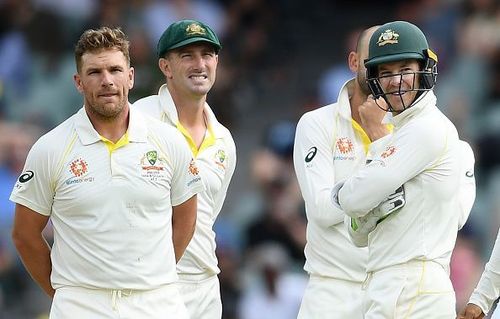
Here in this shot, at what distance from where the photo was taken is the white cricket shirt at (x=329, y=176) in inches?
277

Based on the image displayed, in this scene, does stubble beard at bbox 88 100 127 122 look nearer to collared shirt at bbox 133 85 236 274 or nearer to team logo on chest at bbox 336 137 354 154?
collared shirt at bbox 133 85 236 274

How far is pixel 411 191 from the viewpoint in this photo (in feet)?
20.1

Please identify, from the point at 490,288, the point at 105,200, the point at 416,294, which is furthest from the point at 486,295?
the point at 105,200

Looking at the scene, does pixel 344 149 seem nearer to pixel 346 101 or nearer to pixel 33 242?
pixel 346 101

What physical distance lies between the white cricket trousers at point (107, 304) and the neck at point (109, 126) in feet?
2.26

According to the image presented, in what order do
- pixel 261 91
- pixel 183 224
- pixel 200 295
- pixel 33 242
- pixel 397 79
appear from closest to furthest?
pixel 397 79, pixel 33 242, pixel 183 224, pixel 200 295, pixel 261 91

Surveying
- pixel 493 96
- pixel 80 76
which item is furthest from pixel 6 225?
pixel 80 76

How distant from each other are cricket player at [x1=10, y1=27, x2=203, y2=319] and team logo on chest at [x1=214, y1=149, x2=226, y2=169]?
3.24 feet

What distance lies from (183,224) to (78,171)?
727 mm

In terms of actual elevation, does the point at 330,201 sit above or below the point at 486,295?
above

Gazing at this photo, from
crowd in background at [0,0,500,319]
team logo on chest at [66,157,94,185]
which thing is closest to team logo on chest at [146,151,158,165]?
team logo on chest at [66,157,94,185]

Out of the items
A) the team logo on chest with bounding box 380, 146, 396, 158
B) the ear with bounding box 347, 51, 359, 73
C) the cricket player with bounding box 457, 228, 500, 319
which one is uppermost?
the ear with bounding box 347, 51, 359, 73

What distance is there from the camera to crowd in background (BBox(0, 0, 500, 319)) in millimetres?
11727

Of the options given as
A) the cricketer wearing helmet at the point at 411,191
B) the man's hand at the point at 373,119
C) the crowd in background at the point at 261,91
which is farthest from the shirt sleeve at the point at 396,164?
the crowd in background at the point at 261,91
